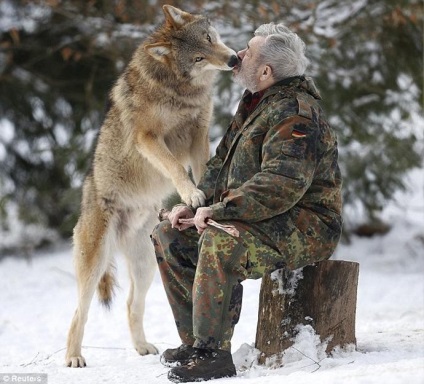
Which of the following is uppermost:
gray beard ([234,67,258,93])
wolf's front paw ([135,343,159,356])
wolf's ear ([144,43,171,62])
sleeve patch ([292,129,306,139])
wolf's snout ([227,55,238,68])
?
wolf's ear ([144,43,171,62])

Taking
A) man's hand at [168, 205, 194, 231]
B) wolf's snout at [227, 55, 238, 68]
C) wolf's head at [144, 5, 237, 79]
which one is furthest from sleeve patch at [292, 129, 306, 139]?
wolf's head at [144, 5, 237, 79]

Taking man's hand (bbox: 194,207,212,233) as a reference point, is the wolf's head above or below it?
above

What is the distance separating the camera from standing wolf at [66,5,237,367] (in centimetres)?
503

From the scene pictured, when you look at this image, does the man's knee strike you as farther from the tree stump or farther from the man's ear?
the man's ear

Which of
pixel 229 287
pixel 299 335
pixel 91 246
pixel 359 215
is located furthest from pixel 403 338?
pixel 359 215

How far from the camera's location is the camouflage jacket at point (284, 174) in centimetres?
358

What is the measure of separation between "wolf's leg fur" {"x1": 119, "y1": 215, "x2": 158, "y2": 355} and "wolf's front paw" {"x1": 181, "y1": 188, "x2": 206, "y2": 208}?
149 centimetres

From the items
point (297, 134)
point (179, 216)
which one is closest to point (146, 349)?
point (179, 216)

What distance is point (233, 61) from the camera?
14.8 feet

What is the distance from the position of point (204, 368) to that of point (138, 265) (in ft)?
7.00

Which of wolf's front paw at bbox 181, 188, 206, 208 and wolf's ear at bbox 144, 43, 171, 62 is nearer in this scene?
wolf's front paw at bbox 181, 188, 206, 208

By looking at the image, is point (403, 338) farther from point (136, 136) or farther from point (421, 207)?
point (421, 207)

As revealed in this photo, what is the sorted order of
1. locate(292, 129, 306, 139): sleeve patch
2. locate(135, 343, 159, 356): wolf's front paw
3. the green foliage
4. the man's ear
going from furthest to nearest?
the green foliage → locate(135, 343, 159, 356): wolf's front paw → the man's ear → locate(292, 129, 306, 139): sleeve patch

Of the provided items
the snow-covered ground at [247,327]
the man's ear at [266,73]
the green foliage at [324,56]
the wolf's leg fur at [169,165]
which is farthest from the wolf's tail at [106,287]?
the green foliage at [324,56]
